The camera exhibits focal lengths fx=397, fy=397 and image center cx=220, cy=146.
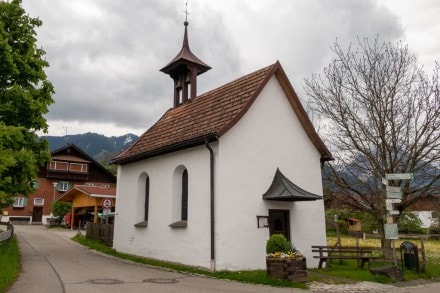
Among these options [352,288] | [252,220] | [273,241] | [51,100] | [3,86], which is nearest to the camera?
[352,288]

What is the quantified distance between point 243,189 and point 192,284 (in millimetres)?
4035

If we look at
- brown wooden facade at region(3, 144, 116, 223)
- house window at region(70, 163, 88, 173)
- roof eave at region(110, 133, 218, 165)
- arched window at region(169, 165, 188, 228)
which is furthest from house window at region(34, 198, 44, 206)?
arched window at region(169, 165, 188, 228)

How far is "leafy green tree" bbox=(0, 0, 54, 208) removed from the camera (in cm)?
1492

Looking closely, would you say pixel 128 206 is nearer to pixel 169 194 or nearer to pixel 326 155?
pixel 169 194

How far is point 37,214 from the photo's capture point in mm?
50625

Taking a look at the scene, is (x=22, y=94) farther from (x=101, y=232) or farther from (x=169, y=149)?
(x=101, y=232)

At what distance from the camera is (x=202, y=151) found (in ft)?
47.1

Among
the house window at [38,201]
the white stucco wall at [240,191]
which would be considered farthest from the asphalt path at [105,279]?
the house window at [38,201]

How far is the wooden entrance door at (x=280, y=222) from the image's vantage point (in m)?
14.4

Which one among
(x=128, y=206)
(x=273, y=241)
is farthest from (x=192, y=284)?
(x=128, y=206)

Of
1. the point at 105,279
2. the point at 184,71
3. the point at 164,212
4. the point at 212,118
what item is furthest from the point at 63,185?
the point at 105,279

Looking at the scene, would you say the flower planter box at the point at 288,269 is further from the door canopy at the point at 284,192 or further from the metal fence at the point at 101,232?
the metal fence at the point at 101,232

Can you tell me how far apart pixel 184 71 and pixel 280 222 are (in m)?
10.2

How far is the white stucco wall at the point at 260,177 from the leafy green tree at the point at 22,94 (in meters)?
7.59
